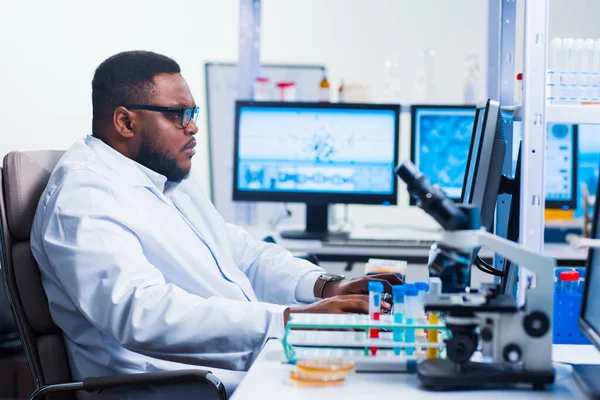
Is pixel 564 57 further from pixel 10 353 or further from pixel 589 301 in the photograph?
pixel 10 353

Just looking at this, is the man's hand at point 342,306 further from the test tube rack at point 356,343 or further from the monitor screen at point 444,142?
the monitor screen at point 444,142

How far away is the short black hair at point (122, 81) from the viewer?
5.82ft

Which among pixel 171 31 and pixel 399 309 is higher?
pixel 171 31

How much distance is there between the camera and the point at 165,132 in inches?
70.9

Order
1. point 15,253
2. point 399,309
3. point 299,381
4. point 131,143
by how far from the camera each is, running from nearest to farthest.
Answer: point 299,381, point 399,309, point 15,253, point 131,143

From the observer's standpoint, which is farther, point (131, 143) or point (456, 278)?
point (131, 143)

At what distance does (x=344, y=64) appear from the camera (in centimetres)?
537

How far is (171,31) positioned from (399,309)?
4.24 m

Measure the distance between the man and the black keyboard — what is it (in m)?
0.96

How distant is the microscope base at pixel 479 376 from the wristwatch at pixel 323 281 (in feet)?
2.52

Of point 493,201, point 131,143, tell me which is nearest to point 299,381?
point 493,201

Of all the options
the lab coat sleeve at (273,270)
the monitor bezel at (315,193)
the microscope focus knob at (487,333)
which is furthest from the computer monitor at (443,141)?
the microscope focus knob at (487,333)

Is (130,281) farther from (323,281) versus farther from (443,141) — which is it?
(443,141)

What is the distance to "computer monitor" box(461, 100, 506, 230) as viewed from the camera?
1.50 meters
